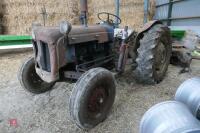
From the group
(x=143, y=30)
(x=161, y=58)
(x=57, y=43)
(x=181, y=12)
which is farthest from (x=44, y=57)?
(x=181, y=12)

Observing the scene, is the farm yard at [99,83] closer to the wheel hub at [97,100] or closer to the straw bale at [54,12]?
the wheel hub at [97,100]

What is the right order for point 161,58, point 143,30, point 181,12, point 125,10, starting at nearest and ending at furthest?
point 143,30 → point 161,58 → point 181,12 → point 125,10

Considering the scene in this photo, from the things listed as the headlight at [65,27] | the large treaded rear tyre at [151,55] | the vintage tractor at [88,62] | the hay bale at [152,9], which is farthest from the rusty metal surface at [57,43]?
the hay bale at [152,9]

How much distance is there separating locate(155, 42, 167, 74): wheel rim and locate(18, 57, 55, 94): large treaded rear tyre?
1.94 metres

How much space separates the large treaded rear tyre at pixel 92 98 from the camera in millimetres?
2129

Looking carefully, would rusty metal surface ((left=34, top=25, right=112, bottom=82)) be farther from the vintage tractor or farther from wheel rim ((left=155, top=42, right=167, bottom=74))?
wheel rim ((left=155, top=42, right=167, bottom=74))

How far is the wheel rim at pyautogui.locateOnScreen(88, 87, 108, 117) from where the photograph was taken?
232 centimetres

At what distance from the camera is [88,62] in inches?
112

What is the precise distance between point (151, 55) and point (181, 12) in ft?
14.7

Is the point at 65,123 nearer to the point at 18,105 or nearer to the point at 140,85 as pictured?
the point at 18,105

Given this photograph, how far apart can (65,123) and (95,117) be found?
40 centimetres

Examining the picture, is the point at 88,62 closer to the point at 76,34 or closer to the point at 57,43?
the point at 76,34

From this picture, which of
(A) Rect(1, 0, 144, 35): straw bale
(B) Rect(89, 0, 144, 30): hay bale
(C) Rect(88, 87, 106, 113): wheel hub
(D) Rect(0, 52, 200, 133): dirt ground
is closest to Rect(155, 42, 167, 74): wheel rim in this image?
(D) Rect(0, 52, 200, 133): dirt ground

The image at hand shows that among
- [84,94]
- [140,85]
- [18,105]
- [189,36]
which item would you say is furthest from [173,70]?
[18,105]
